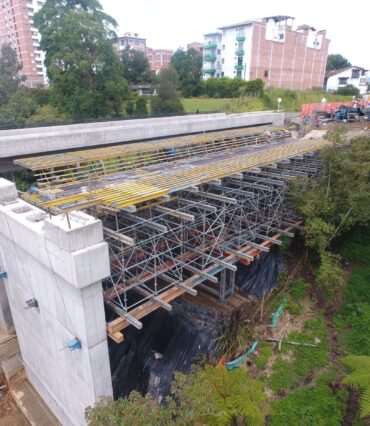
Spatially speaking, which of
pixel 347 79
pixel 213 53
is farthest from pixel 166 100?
pixel 347 79

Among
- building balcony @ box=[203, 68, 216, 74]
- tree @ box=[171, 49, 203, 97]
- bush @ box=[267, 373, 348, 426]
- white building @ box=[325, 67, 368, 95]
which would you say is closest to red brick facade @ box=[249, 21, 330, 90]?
white building @ box=[325, 67, 368, 95]

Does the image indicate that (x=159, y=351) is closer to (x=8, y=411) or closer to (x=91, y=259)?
(x=91, y=259)

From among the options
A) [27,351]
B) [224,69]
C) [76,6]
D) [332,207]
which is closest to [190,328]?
[27,351]

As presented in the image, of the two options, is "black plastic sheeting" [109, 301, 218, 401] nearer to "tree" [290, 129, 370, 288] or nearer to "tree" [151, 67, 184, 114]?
"tree" [290, 129, 370, 288]

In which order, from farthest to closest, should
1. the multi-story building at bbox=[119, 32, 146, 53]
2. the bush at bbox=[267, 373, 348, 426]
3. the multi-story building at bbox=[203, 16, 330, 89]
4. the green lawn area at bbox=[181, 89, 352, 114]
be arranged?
the multi-story building at bbox=[119, 32, 146, 53] → the multi-story building at bbox=[203, 16, 330, 89] → the green lawn area at bbox=[181, 89, 352, 114] → the bush at bbox=[267, 373, 348, 426]

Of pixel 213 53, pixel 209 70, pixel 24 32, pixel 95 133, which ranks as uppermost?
pixel 24 32

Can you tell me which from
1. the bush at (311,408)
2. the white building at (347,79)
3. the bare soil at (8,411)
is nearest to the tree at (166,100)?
the bare soil at (8,411)

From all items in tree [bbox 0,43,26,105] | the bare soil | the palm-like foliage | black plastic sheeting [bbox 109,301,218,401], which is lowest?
the bare soil

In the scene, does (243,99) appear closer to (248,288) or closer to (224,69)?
(224,69)
